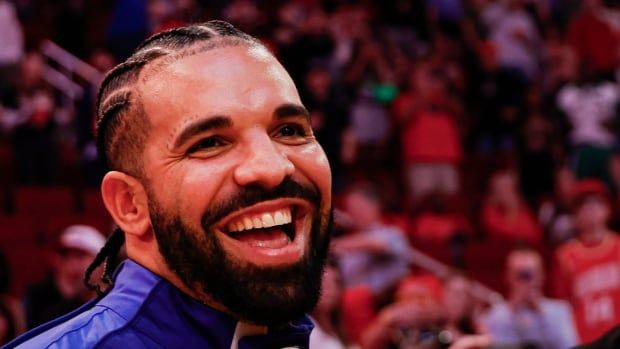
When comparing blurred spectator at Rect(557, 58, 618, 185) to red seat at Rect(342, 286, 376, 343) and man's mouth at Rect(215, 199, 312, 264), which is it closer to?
red seat at Rect(342, 286, 376, 343)

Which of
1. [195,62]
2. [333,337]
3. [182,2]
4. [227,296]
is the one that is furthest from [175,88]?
[182,2]

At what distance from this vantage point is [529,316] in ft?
21.1

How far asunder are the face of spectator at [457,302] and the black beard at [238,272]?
13.1 feet

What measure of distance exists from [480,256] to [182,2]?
315cm

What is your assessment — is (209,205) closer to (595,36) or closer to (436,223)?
(436,223)

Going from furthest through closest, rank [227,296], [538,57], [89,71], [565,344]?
[538,57]
[89,71]
[565,344]
[227,296]

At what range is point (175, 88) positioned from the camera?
5.94ft

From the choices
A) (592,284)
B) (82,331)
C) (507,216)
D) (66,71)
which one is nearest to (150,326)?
→ (82,331)

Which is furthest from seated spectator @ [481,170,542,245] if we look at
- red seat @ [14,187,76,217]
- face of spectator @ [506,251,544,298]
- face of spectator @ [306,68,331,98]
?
red seat @ [14,187,76,217]

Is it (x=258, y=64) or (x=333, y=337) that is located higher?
(x=258, y=64)

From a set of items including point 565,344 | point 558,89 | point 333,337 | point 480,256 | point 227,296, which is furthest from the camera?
point 558,89

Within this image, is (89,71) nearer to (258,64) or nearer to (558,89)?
(558,89)

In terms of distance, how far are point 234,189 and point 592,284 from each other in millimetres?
5393

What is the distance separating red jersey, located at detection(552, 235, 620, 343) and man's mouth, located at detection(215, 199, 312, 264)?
491 cm
